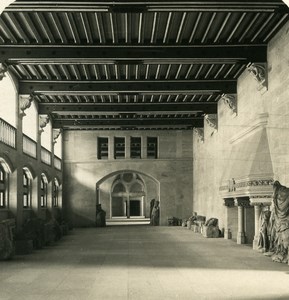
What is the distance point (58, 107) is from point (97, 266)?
13.0m

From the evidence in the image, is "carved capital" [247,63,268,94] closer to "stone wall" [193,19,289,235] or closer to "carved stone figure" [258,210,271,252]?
"stone wall" [193,19,289,235]

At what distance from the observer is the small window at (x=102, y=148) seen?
106 feet

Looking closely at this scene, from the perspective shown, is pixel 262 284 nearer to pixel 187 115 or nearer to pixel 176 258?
pixel 176 258

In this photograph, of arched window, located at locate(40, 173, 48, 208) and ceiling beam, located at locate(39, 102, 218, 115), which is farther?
arched window, located at locate(40, 173, 48, 208)

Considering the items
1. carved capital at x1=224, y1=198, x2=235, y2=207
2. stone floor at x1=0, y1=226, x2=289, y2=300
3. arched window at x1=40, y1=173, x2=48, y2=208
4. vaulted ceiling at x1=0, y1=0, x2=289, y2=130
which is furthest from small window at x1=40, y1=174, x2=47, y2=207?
carved capital at x1=224, y1=198, x2=235, y2=207

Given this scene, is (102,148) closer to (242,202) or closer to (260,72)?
(242,202)

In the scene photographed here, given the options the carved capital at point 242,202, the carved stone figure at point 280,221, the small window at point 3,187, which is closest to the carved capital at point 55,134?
the small window at point 3,187

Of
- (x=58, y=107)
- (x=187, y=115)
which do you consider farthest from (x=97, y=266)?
(x=187, y=115)

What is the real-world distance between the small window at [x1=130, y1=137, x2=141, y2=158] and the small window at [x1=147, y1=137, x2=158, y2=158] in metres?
0.66

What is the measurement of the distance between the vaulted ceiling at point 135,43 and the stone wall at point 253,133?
76 centimetres

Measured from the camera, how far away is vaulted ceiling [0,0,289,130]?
11531 millimetres

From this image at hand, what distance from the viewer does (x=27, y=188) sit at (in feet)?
74.9

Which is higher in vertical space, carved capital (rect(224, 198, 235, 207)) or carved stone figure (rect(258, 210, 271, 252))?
carved capital (rect(224, 198, 235, 207))

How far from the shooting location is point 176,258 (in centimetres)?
1403
